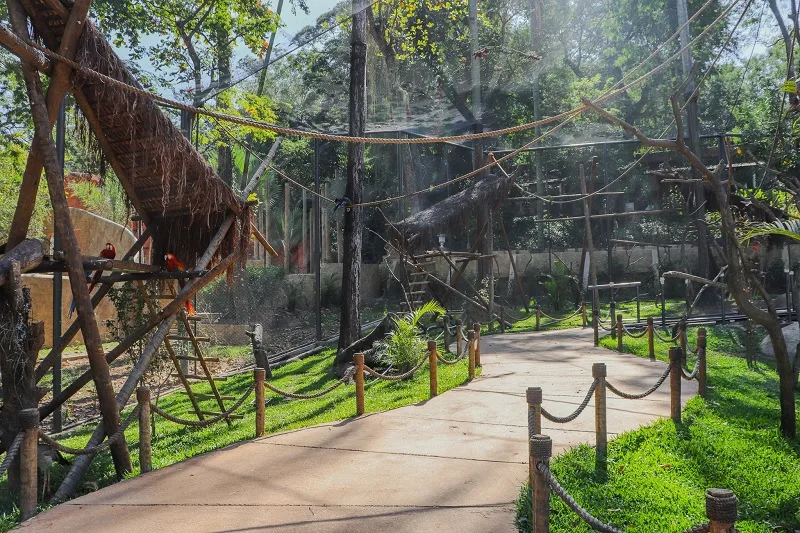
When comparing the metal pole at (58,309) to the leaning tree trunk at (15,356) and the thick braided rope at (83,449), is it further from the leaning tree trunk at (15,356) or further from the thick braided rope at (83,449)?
the thick braided rope at (83,449)

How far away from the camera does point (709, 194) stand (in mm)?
22109

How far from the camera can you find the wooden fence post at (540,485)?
12.9 feet

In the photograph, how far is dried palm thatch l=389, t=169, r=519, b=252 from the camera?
17.2 meters

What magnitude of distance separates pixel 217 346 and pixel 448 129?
28.5ft

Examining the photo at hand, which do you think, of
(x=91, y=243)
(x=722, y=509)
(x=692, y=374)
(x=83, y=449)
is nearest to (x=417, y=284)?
(x=692, y=374)

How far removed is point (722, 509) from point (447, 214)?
15.7 meters

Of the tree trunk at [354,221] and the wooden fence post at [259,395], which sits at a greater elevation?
the tree trunk at [354,221]

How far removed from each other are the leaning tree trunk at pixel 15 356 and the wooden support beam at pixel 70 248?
396 millimetres

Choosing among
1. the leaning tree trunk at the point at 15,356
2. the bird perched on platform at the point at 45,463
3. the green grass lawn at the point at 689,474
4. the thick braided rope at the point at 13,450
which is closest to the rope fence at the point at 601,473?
the green grass lawn at the point at 689,474

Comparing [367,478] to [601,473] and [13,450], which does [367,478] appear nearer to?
[601,473]

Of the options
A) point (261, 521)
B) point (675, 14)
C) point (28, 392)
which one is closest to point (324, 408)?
point (28, 392)

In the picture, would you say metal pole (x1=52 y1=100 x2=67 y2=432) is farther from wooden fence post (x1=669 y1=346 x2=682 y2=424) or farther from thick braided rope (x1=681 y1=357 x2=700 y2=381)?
thick braided rope (x1=681 y1=357 x2=700 y2=381)

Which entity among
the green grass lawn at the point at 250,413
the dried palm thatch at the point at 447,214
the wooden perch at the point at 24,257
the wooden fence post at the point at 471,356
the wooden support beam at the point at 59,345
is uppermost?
the dried palm thatch at the point at 447,214

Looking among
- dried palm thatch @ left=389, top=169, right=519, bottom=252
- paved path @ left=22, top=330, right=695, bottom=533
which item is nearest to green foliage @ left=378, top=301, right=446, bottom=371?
paved path @ left=22, top=330, right=695, bottom=533
